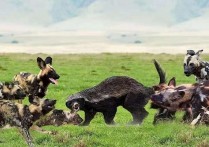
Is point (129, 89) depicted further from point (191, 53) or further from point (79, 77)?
point (79, 77)

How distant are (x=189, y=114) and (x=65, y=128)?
3.59 meters

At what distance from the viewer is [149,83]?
34.0 m

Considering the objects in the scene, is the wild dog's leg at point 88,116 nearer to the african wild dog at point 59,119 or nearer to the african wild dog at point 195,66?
the african wild dog at point 59,119

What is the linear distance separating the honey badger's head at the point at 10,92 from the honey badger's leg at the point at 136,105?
3.91 m

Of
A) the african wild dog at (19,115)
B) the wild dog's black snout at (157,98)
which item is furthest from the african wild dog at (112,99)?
the african wild dog at (19,115)

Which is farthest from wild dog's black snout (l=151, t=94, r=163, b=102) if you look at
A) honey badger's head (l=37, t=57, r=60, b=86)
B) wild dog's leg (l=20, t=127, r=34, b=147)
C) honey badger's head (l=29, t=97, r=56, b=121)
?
honey badger's head (l=37, t=57, r=60, b=86)

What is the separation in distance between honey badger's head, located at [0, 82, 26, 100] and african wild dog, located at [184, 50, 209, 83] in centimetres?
568

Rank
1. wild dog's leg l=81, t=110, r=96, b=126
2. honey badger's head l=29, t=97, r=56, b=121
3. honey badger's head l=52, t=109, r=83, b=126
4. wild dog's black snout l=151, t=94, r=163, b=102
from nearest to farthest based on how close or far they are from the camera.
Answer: honey badger's head l=29, t=97, r=56, b=121 → wild dog's black snout l=151, t=94, r=163, b=102 → honey badger's head l=52, t=109, r=83, b=126 → wild dog's leg l=81, t=110, r=96, b=126

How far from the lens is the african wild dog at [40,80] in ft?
68.2

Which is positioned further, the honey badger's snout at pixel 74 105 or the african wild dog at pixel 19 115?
the honey badger's snout at pixel 74 105

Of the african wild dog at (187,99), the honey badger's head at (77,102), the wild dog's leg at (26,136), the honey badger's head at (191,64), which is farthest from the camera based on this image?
the honey badger's head at (191,64)

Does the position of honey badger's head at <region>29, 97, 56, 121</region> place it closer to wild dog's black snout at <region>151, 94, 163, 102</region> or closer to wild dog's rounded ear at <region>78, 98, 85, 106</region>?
wild dog's rounded ear at <region>78, 98, 85, 106</region>

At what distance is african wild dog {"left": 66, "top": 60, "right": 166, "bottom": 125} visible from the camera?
17.9m

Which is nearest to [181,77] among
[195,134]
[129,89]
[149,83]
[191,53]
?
[149,83]
